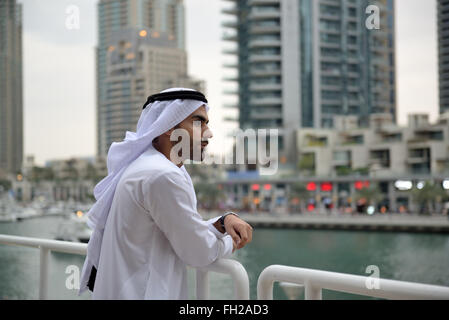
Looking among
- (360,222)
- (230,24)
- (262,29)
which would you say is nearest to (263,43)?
(262,29)

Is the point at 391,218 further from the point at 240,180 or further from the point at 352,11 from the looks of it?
the point at 352,11

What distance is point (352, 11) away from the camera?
1233 inches

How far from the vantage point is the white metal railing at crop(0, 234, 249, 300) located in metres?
0.82

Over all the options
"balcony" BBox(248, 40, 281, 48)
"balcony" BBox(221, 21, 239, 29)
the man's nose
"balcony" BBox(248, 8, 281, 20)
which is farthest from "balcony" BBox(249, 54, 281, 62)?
the man's nose

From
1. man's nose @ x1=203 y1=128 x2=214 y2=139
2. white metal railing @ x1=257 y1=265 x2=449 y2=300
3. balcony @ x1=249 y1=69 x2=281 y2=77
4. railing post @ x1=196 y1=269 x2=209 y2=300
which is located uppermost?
balcony @ x1=249 y1=69 x2=281 y2=77

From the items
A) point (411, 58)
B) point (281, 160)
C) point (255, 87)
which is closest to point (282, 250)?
point (281, 160)

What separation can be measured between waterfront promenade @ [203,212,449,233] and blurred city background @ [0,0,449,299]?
0.17ft

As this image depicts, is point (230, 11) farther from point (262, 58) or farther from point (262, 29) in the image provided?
point (262, 58)

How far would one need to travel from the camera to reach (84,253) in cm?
108

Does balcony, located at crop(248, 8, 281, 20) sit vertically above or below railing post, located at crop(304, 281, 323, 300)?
above

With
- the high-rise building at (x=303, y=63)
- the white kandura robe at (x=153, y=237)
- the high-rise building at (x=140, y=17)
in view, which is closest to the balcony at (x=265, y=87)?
the high-rise building at (x=303, y=63)

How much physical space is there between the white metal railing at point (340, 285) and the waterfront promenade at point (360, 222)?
21.7m

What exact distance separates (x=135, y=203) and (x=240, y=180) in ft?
93.2

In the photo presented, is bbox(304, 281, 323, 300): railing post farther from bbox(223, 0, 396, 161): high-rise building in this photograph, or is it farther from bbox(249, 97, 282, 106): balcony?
bbox(249, 97, 282, 106): balcony
